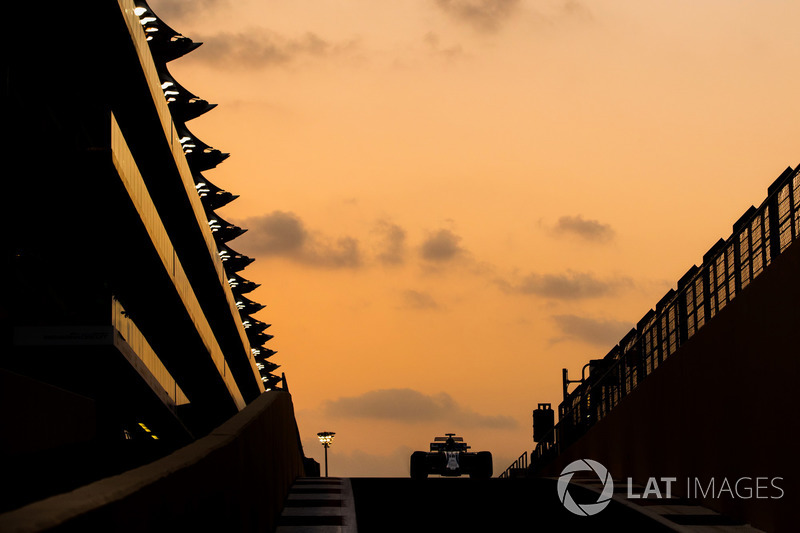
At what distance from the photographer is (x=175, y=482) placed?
439 cm

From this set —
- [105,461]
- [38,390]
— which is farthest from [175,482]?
[38,390]

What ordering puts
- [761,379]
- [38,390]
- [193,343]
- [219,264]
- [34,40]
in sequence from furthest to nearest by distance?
1. [219,264]
2. [193,343]
3. [34,40]
4. [38,390]
5. [761,379]

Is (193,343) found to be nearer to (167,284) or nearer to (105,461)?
(167,284)

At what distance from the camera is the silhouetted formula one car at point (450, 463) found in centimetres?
2612

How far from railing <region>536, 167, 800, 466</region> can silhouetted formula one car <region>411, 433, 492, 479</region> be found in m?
4.14

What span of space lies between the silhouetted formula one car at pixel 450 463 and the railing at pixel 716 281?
414cm

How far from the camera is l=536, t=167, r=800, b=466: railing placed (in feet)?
35.0

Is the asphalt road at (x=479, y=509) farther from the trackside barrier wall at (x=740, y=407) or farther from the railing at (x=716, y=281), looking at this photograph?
the railing at (x=716, y=281)

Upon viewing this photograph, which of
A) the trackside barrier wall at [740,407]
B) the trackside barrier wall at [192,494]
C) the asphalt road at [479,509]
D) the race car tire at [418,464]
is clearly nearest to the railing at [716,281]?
the trackside barrier wall at [740,407]

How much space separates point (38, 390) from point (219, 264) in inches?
1096

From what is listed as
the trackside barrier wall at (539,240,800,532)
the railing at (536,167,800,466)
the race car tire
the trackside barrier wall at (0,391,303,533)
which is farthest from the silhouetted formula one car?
the trackside barrier wall at (0,391,303,533)

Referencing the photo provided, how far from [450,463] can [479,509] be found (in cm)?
1456

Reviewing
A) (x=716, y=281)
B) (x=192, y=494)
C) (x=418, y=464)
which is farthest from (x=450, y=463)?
(x=192, y=494)

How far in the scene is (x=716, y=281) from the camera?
1323cm
